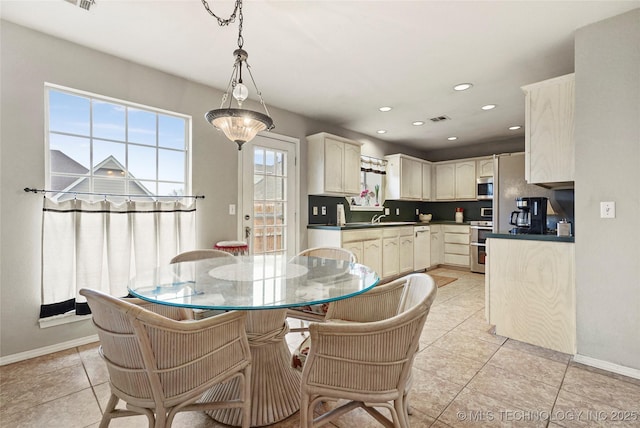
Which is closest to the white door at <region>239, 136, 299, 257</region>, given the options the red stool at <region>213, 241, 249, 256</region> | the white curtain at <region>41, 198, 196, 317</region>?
the red stool at <region>213, 241, 249, 256</region>

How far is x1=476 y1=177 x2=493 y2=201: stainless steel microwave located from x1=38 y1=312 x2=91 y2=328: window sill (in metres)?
5.92

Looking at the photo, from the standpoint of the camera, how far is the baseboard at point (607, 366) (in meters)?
1.98

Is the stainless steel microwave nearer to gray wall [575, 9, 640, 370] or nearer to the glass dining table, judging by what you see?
gray wall [575, 9, 640, 370]

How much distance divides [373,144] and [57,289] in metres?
4.70

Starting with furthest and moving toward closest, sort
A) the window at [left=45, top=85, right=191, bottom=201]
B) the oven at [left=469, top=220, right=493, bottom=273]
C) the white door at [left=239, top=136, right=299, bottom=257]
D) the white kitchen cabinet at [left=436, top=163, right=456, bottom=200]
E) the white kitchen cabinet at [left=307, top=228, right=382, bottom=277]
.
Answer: the white kitchen cabinet at [left=436, top=163, right=456, bottom=200] < the oven at [left=469, top=220, right=493, bottom=273] < the white kitchen cabinet at [left=307, top=228, right=382, bottom=277] < the white door at [left=239, top=136, right=299, bottom=257] < the window at [left=45, top=85, right=191, bottom=201]

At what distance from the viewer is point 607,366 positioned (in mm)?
2062

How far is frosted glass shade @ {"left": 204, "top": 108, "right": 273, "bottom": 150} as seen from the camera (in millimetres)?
1723

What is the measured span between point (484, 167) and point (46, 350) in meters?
6.39

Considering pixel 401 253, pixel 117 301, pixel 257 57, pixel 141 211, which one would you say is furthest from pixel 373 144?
pixel 117 301

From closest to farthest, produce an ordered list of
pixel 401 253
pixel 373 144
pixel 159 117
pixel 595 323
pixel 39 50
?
1. pixel 595 323
2. pixel 39 50
3. pixel 159 117
4. pixel 401 253
5. pixel 373 144

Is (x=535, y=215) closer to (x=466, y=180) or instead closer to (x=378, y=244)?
(x=378, y=244)

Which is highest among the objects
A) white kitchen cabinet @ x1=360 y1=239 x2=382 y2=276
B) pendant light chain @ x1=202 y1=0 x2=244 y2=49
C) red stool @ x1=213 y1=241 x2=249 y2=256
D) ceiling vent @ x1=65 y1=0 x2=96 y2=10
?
ceiling vent @ x1=65 y1=0 x2=96 y2=10

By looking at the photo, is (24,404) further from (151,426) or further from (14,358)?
(151,426)

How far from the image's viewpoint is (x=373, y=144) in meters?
5.43
